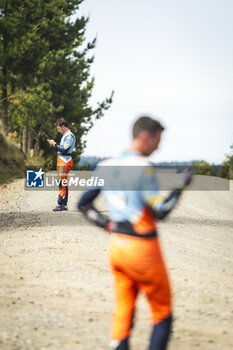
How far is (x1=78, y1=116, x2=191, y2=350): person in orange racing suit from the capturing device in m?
3.11

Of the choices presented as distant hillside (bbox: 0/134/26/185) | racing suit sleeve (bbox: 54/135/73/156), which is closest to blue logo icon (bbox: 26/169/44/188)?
distant hillside (bbox: 0/134/26/185)

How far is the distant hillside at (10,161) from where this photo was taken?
80.6ft

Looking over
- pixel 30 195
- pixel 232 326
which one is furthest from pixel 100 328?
pixel 30 195

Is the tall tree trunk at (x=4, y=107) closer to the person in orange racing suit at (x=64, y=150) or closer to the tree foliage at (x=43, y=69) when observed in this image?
the tree foliage at (x=43, y=69)

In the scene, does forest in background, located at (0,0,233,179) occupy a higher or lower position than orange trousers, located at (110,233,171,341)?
higher

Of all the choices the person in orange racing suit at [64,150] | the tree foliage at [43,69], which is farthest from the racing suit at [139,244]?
the tree foliage at [43,69]

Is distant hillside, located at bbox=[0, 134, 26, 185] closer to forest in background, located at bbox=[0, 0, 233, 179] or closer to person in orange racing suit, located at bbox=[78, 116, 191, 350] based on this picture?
forest in background, located at bbox=[0, 0, 233, 179]

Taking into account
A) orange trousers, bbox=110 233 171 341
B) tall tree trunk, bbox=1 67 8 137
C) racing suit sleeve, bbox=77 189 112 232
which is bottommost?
orange trousers, bbox=110 233 171 341

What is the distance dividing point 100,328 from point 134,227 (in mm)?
2118

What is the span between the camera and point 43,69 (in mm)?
30750

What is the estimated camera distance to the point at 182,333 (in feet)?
15.8

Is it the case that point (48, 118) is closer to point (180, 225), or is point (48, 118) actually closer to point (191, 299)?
point (180, 225)

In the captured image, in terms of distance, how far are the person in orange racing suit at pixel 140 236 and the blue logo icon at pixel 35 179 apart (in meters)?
18.4

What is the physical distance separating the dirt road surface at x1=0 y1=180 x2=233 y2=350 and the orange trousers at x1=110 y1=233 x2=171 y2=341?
3.94ft
